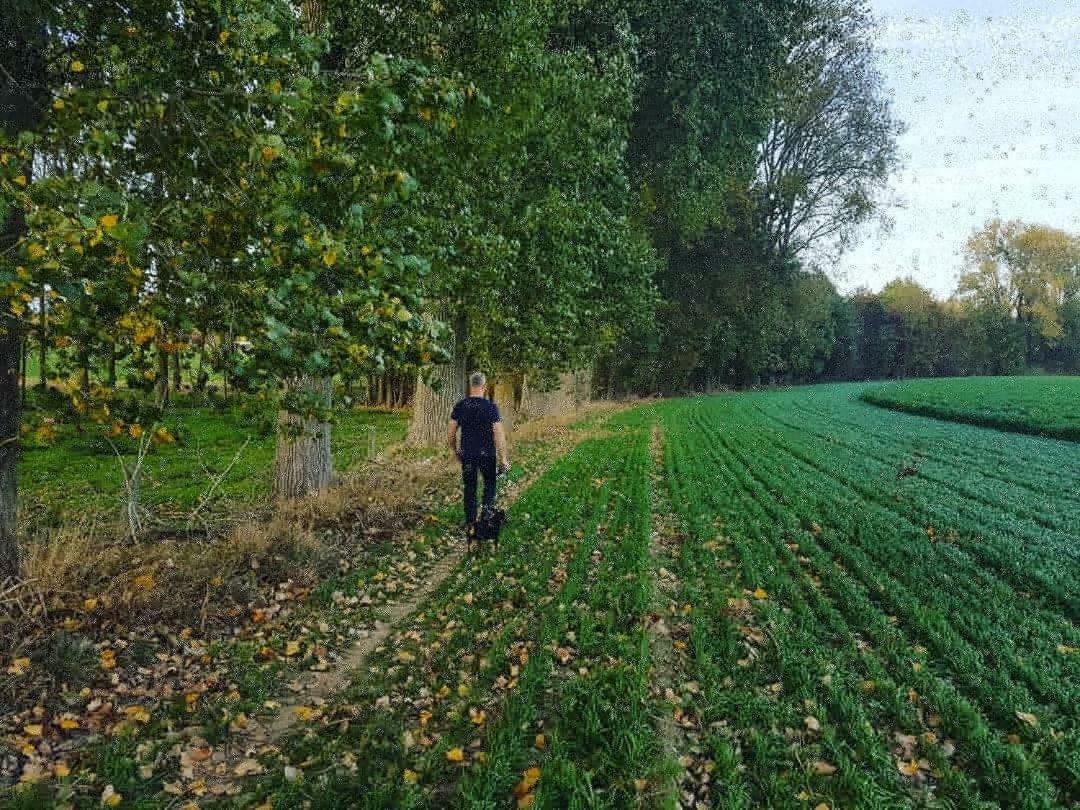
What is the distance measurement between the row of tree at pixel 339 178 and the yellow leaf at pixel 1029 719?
15.2 ft

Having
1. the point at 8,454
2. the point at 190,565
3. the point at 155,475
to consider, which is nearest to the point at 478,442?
the point at 190,565

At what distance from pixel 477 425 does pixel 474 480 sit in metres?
0.77

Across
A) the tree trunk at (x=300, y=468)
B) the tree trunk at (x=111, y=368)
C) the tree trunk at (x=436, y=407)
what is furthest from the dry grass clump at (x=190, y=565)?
the tree trunk at (x=436, y=407)

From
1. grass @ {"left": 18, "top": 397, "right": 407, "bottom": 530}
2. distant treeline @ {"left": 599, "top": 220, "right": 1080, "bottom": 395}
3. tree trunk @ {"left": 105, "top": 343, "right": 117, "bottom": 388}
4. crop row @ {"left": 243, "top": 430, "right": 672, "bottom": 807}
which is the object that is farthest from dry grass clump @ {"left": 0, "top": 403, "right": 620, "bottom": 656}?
distant treeline @ {"left": 599, "top": 220, "right": 1080, "bottom": 395}

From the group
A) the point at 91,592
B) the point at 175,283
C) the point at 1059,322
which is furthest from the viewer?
the point at 1059,322

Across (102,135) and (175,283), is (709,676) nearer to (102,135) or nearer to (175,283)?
(175,283)

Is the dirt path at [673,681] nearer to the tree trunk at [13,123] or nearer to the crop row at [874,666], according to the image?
the crop row at [874,666]

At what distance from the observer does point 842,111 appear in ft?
117

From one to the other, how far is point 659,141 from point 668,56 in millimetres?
2231

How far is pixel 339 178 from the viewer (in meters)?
5.05

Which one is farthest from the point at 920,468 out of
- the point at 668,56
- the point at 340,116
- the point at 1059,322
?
the point at 1059,322

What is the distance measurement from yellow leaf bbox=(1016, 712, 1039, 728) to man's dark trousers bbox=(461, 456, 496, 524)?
19.1ft

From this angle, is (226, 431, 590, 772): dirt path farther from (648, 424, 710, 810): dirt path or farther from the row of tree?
(648, 424, 710, 810): dirt path

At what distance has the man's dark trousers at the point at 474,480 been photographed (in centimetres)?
868
